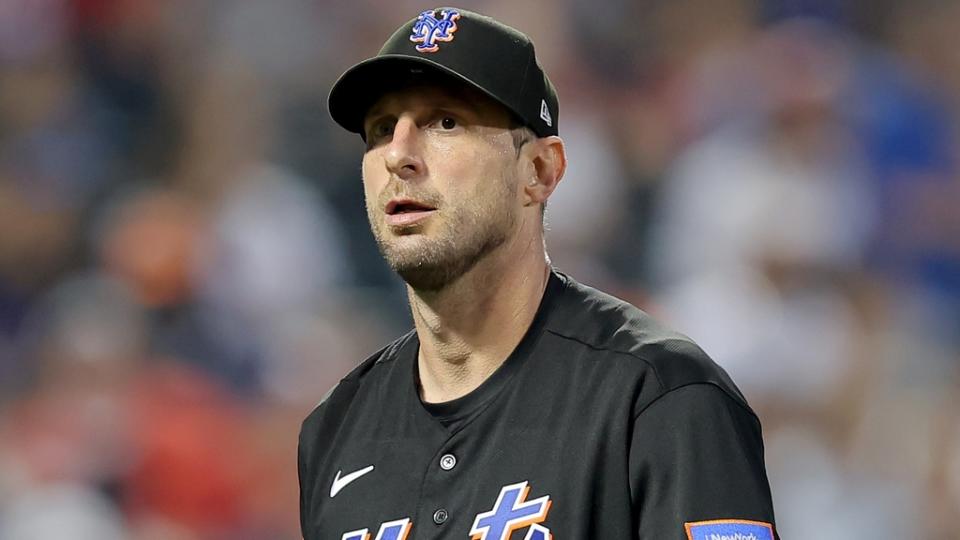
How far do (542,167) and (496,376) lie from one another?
41 cm

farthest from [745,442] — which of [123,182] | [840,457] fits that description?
[123,182]

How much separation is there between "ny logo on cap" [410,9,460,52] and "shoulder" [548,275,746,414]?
1.68 ft

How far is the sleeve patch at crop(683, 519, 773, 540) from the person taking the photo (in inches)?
75.3

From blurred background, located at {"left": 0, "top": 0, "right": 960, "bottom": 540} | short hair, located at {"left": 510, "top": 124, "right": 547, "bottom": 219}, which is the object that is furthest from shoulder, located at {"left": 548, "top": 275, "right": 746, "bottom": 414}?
blurred background, located at {"left": 0, "top": 0, "right": 960, "bottom": 540}

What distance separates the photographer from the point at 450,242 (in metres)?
2.24

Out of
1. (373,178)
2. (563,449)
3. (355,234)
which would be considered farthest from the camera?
(355,234)

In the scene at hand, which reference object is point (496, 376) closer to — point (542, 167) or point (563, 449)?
point (563, 449)

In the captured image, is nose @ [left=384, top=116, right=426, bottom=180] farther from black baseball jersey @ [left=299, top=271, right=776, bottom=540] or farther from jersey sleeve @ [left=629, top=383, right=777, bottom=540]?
jersey sleeve @ [left=629, top=383, right=777, bottom=540]

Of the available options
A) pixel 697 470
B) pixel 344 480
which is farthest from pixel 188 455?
pixel 697 470

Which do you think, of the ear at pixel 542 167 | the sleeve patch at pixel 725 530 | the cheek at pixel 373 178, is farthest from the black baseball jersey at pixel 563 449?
the cheek at pixel 373 178

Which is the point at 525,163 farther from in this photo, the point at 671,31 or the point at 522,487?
the point at 671,31

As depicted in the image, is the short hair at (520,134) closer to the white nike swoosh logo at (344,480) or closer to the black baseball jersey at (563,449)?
the black baseball jersey at (563,449)

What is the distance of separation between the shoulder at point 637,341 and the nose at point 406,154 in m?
0.37

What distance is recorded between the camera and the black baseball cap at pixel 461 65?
224cm
